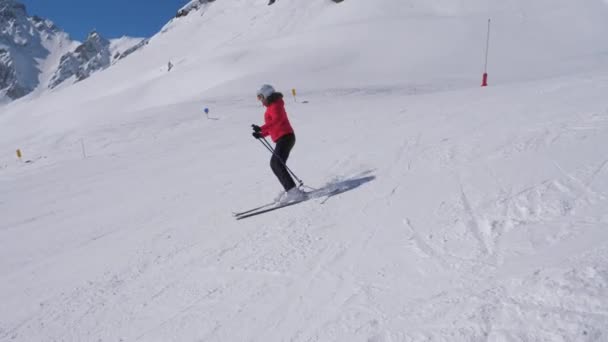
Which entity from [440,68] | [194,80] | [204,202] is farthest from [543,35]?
[204,202]

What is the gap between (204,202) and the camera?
6.48m

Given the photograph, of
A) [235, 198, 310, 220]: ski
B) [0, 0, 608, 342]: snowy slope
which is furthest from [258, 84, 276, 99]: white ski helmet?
[0, 0, 608, 342]: snowy slope

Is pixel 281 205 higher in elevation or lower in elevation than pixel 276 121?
lower

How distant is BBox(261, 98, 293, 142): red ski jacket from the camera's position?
5773 mm

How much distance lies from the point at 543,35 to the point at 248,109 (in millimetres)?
29862

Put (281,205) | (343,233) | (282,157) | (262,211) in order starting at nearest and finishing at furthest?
(343,233) < (262,211) < (281,205) < (282,157)

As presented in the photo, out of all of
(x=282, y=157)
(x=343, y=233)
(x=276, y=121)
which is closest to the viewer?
(x=343, y=233)

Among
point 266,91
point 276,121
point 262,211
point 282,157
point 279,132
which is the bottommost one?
point 262,211

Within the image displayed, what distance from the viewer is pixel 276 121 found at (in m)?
5.90

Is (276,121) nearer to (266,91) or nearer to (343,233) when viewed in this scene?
(266,91)

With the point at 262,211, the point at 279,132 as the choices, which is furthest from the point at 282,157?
the point at 262,211

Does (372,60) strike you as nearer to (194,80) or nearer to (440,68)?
(440,68)

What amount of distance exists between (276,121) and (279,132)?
19 cm

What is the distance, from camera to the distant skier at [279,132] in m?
5.68
